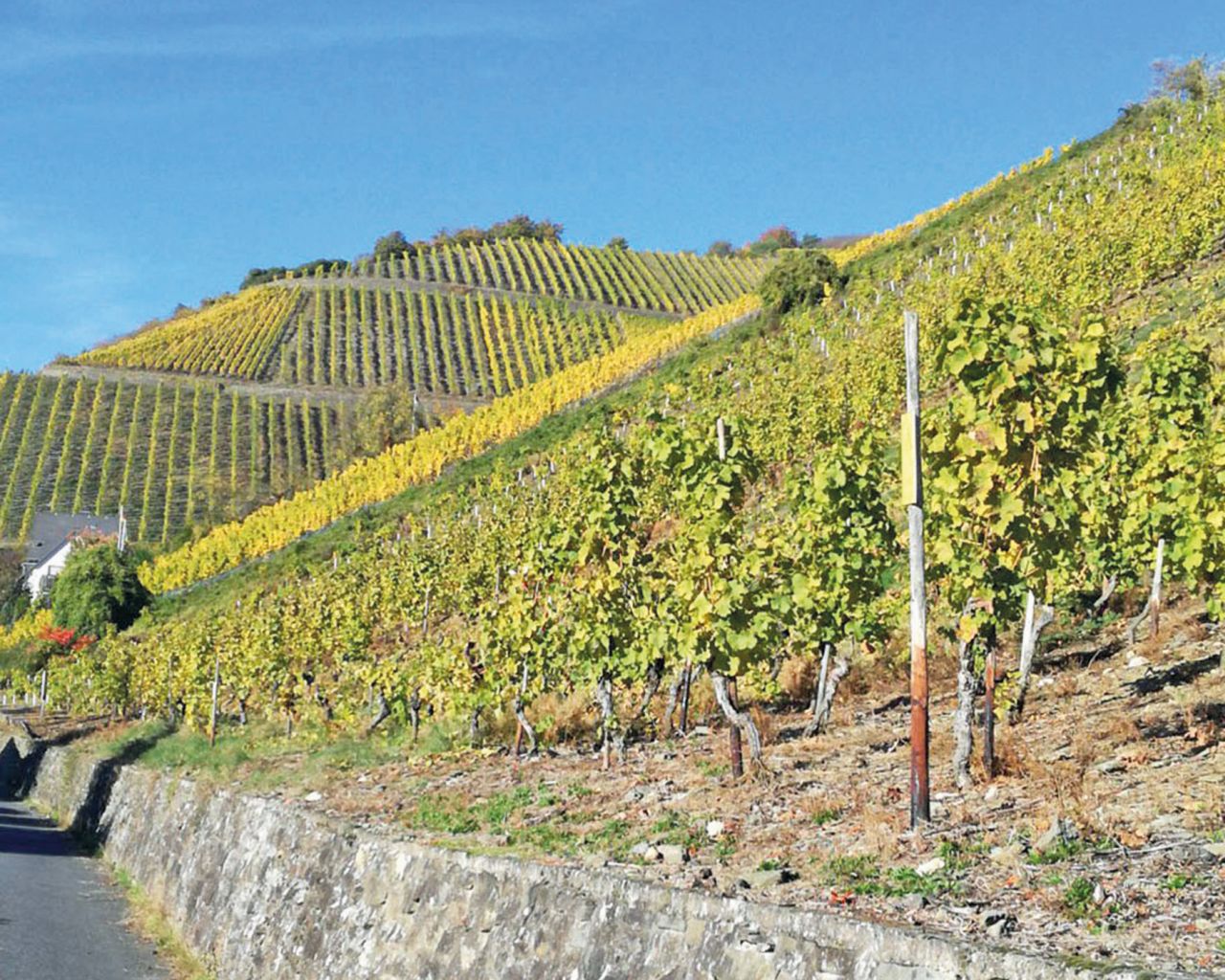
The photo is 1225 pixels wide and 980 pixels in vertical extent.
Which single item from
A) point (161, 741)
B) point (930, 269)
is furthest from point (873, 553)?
point (930, 269)

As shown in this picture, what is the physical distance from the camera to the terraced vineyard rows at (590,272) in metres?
148

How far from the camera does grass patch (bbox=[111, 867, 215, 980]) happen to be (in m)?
17.7

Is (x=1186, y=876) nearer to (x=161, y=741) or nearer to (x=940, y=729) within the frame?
(x=940, y=729)

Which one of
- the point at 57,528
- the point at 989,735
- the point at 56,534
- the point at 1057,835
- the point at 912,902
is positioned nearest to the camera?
the point at 912,902

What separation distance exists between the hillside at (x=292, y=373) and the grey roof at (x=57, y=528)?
1191 mm

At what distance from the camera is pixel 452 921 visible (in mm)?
11391

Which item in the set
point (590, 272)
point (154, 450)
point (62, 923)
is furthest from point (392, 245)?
point (62, 923)

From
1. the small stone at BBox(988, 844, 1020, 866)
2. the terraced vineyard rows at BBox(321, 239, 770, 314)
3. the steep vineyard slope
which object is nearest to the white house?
the steep vineyard slope

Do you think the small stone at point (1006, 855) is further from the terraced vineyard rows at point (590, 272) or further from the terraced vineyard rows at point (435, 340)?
the terraced vineyard rows at point (590, 272)

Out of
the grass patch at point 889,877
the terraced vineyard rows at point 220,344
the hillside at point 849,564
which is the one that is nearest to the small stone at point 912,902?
the grass patch at point 889,877

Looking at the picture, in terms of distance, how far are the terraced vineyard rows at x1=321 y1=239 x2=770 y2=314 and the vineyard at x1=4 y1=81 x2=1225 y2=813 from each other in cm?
7709

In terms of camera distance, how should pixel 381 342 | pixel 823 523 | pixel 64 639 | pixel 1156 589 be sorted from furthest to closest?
pixel 381 342, pixel 64 639, pixel 823 523, pixel 1156 589

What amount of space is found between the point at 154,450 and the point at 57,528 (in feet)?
34.5

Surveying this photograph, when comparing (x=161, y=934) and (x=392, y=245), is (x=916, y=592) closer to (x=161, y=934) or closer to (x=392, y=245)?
(x=161, y=934)
